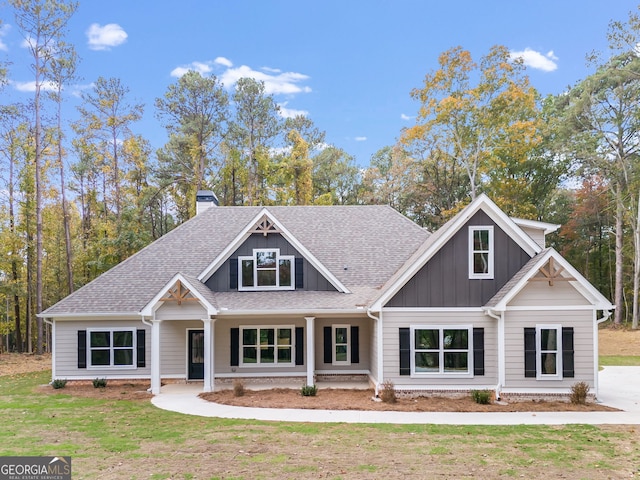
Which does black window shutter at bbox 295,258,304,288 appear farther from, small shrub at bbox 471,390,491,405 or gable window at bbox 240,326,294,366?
small shrub at bbox 471,390,491,405

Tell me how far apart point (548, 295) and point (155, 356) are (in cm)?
1182

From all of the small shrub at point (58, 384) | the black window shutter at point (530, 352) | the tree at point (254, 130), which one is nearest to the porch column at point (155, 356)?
the small shrub at point (58, 384)

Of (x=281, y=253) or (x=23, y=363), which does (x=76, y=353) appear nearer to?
(x=281, y=253)

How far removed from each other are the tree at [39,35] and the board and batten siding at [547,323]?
71.9ft

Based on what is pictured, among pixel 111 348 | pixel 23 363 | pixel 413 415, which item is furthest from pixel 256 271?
pixel 23 363

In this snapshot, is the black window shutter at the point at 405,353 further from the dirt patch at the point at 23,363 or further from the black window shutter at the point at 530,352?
the dirt patch at the point at 23,363

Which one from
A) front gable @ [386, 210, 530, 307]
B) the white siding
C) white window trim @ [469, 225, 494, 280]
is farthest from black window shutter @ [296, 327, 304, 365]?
the white siding

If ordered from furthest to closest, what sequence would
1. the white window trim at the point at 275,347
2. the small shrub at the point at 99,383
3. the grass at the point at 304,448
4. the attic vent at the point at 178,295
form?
1. the white window trim at the point at 275,347
2. the small shrub at the point at 99,383
3. the attic vent at the point at 178,295
4. the grass at the point at 304,448

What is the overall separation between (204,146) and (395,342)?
2413 centimetres

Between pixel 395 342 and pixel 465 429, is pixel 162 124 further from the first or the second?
pixel 465 429

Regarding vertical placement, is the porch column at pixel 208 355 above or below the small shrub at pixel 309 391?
above

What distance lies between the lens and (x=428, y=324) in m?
13.3

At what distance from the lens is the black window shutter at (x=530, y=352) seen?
12734 mm

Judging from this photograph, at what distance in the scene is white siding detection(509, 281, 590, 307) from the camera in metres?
12.8
